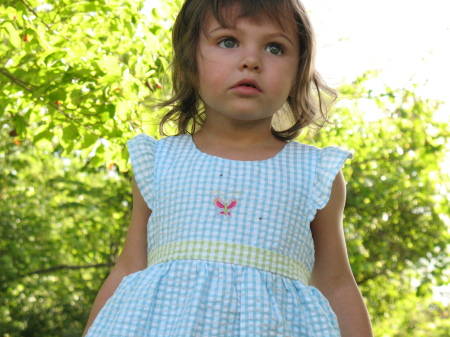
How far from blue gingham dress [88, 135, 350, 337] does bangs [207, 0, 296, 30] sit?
33 centimetres

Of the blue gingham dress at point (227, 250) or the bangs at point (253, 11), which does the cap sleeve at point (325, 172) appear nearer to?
the blue gingham dress at point (227, 250)

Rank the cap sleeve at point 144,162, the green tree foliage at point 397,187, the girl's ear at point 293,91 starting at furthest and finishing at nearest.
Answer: the green tree foliage at point 397,187 → the girl's ear at point 293,91 → the cap sleeve at point 144,162

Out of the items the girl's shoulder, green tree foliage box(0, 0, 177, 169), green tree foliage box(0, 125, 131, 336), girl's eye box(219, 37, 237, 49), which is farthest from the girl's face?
green tree foliage box(0, 125, 131, 336)

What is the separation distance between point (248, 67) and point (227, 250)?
1.40 feet

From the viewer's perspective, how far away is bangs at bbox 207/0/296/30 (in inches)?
72.5

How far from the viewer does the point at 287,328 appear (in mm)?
1670

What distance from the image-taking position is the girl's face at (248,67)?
181 centimetres

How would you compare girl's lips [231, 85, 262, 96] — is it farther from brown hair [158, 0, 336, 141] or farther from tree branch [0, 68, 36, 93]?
tree branch [0, 68, 36, 93]

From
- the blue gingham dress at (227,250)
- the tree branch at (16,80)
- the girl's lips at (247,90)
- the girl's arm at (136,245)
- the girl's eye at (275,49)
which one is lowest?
the tree branch at (16,80)

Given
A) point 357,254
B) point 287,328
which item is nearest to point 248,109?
point 287,328

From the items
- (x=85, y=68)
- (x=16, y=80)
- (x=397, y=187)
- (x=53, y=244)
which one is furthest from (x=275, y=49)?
(x=53, y=244)

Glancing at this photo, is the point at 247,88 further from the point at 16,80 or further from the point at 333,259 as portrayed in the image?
the point at 16,80

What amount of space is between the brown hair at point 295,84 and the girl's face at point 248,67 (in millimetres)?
30

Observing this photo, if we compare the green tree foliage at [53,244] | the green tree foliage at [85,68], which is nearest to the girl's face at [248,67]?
the green tree foliage at [85,68]
